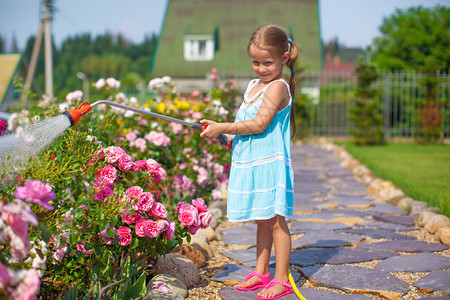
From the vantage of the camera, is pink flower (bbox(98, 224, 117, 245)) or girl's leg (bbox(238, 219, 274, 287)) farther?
girl's leg (bbox(238, 219, 274, 287))

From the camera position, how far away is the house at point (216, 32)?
21.6m

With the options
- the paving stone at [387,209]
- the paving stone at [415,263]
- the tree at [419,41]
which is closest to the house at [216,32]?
the tree at [419,41]

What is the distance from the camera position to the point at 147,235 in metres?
2.00

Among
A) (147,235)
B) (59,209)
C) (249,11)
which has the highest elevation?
(249,11)

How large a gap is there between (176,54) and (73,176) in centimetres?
2090

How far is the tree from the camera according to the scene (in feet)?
57.3

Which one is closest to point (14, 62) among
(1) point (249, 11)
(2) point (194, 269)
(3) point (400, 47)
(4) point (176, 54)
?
(4) point (176, 54)

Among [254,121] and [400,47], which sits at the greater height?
[400,47]

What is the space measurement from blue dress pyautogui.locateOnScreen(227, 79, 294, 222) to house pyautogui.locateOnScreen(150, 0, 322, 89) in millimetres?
18972

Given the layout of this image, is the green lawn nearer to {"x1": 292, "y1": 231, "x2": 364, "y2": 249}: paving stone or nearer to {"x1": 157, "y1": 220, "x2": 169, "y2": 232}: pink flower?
{"x1": 292, "y1": 231, "x2": 364, "y2": 249}: paving stone

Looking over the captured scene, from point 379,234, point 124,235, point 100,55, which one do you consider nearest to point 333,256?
point 379,234

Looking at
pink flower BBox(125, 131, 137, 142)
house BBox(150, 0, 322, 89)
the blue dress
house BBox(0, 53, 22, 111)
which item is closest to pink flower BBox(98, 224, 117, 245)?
the blue dress

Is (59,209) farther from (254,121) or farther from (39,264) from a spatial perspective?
(254,121)

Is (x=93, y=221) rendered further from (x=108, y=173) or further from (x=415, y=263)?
(x=415, y=263)
